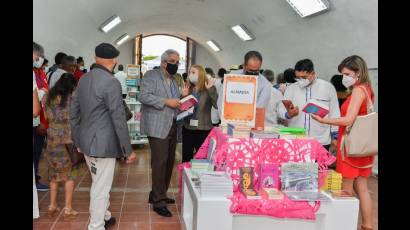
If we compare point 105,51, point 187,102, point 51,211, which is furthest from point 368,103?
point 51,211

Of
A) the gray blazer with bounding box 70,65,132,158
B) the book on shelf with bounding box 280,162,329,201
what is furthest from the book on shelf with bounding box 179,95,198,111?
the book on shelf with bounding box 280,162,329,201

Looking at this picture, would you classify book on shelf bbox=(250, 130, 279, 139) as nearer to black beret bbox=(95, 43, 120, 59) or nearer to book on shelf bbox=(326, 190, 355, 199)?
book on shelf bbox=(326, 190, 355, 199)

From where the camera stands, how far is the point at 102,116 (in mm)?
3350

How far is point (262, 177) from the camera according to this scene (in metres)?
3.09

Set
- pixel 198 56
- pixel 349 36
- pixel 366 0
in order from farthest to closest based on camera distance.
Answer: pixel 198 56 < pixel 349 36 < pixel 366 0

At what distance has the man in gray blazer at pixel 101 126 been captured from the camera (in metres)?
3.29

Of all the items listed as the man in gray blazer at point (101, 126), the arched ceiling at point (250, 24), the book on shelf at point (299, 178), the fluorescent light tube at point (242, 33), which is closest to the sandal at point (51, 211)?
the man in gray blazer at point (101, 126)

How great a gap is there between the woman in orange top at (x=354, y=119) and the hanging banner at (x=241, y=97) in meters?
0.57

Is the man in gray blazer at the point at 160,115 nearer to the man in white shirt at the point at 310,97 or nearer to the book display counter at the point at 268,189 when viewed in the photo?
the book display counter at the point at 268,189

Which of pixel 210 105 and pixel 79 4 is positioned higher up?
pixel 79 4

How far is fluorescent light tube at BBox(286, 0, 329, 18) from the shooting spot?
21.9 ft

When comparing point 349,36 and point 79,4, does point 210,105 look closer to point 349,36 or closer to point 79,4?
point 349,36
